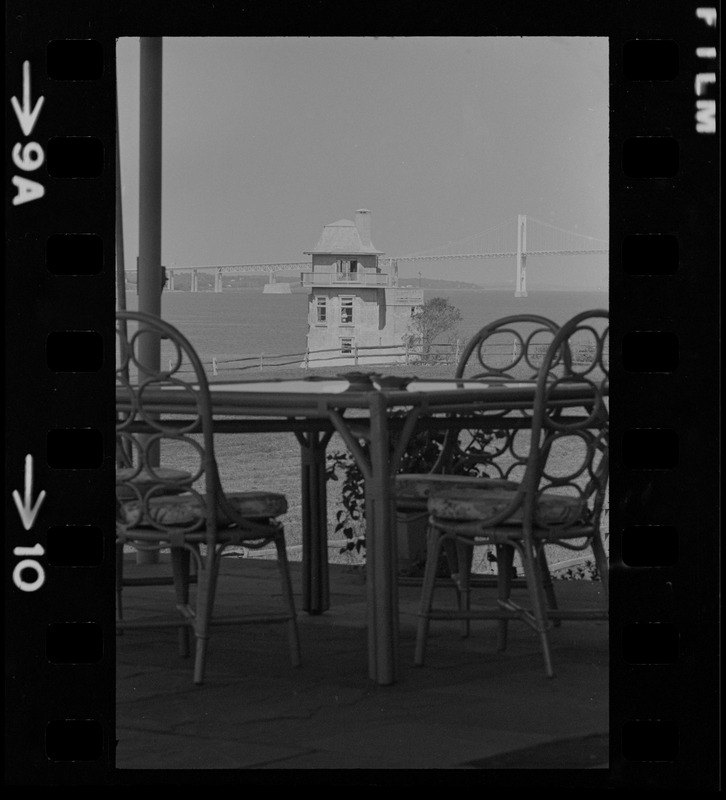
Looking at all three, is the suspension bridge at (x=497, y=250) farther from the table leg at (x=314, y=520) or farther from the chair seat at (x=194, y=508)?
the table leg at (x=314, y=520)

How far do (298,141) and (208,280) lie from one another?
0.62 meters

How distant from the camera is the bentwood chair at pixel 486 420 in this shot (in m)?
3.73

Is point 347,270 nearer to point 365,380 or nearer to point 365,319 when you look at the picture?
point 365,319

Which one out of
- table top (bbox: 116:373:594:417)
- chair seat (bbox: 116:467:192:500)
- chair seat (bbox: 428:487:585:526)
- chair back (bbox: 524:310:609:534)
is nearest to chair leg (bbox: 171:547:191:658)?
chair seat (bbox: 116:467:192:500)

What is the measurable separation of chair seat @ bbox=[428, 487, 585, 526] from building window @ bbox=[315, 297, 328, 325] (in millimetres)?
560

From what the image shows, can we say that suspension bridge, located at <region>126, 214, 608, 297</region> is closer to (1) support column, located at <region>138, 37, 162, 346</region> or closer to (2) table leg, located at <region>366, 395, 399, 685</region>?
(2) table leg, located at <region>366, 395, 399, 685</region>

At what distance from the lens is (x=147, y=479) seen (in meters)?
3.43

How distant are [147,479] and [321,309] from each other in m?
0.66

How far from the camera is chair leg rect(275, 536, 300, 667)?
3320mm

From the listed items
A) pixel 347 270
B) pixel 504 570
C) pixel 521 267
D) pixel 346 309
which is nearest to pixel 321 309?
pixel 346 309

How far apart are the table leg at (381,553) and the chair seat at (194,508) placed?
23cm

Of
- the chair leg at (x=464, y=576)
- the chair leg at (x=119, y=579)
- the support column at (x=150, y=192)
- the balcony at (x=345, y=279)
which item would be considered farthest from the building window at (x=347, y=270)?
the support column at (x=150, y=192)
